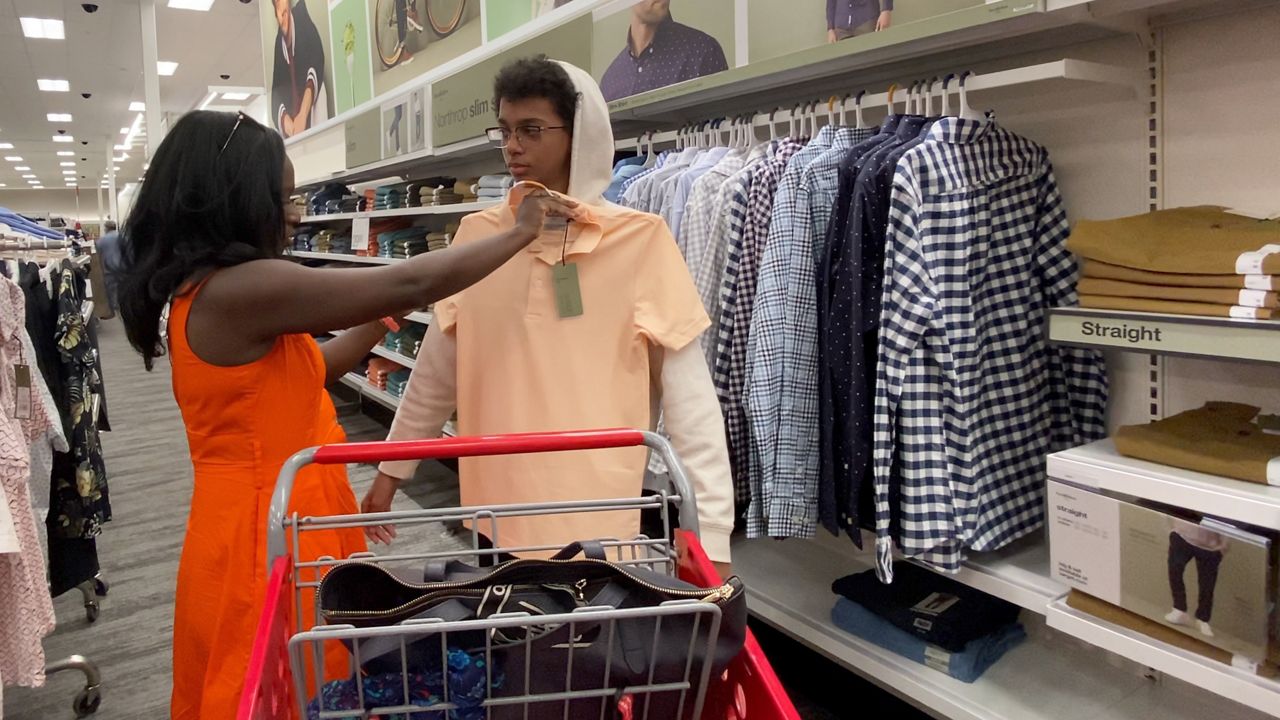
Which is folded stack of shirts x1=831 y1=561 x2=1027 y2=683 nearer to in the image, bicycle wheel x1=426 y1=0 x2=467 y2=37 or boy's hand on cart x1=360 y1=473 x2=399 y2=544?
boy's hand on cart x1=360 y1=473 x2=399 y2=544

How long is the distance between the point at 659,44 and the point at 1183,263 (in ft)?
6.04

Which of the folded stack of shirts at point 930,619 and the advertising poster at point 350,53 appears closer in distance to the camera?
the folded stack of shirts at point 930,619

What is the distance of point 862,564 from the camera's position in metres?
2.57

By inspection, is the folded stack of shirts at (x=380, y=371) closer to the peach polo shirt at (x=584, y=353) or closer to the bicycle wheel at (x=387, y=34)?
the bicycle wheel at (x=387, y=34)

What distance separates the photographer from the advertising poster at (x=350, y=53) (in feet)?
18.3

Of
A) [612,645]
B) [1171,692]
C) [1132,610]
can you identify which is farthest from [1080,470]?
[612,645]

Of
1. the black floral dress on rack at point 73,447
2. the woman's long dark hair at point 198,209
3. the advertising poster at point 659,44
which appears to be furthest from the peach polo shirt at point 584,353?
the black floral dress on rack at point 73,447

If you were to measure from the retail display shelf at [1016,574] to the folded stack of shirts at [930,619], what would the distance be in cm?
17

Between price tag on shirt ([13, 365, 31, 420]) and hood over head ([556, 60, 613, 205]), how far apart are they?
167 centimetres

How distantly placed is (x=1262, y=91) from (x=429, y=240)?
384cm

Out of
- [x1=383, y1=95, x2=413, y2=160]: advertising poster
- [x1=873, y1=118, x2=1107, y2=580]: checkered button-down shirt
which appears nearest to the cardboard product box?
[x1=873, y1=118, x2=1107, y2=580]: checkered button-down shirt

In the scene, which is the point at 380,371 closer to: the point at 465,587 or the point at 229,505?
the point at 229,505

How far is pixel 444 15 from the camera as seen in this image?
465 centimetres

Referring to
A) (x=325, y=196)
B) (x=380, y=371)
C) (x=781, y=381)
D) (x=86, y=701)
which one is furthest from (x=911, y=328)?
(x=325, y=196)
